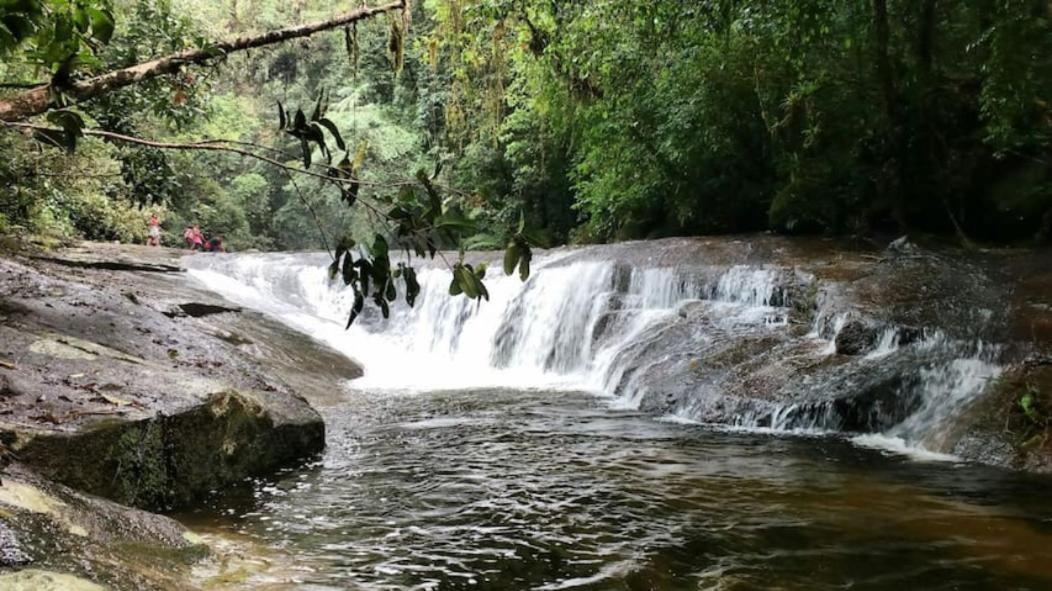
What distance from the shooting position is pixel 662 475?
5.60 meters

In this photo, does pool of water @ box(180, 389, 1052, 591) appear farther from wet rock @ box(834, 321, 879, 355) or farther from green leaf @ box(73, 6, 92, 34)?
green leaf @ box(73, 6, 92, 34)

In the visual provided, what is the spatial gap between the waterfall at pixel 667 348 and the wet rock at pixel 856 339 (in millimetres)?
89

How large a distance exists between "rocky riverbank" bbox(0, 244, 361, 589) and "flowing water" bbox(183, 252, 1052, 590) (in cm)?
35

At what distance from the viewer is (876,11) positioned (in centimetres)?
1071

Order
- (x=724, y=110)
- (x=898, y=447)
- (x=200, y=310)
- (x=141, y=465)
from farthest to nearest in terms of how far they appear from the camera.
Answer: (x=724, y=110) < (x=200, y=310) < (x=898, y=447) < (x=141, y=465)

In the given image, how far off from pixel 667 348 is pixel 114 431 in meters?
6.79

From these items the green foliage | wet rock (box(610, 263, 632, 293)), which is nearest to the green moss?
the green foliage

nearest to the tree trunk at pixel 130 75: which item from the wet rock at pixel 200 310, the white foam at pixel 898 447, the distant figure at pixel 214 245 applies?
the white foam at pixel 898 447

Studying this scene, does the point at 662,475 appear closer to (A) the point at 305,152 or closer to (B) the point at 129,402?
(B) the point at 129,402

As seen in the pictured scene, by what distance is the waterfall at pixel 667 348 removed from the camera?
7152mm

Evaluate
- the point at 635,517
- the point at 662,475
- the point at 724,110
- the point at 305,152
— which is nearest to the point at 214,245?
the point at 724,110

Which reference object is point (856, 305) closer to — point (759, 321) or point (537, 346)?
point (759, 321)

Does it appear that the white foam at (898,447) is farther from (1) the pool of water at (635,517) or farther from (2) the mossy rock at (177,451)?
(2) the mossy rock at (177,451)

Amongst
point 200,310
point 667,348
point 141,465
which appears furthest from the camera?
point 200,310
